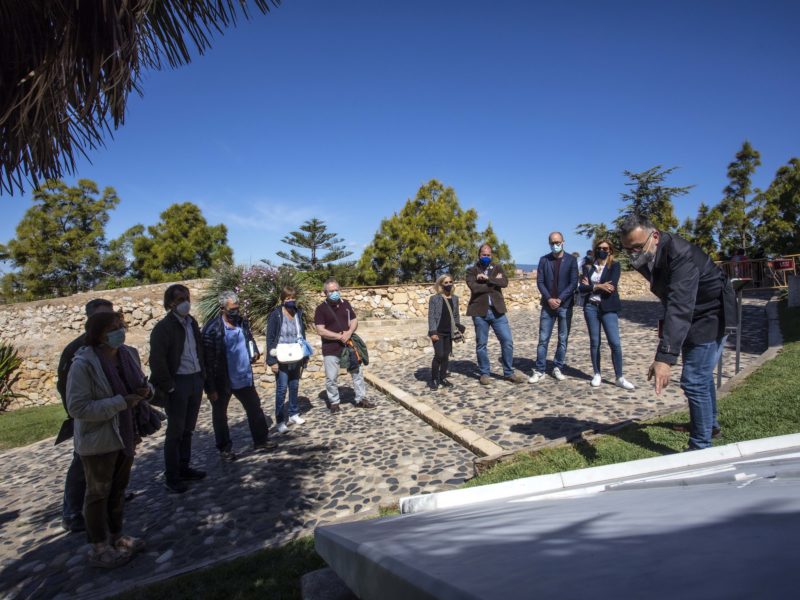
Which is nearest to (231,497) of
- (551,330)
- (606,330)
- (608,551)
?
(608,551)

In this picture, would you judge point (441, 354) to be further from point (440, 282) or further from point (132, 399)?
point (132, 399)

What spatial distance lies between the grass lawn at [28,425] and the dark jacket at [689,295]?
9.82m

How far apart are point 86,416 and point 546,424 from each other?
4288mm

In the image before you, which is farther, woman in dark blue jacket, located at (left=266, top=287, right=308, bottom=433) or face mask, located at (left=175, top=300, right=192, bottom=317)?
Result: woman in dark blue jacket, located at (left=266, top=287, right=308, bottom=433)

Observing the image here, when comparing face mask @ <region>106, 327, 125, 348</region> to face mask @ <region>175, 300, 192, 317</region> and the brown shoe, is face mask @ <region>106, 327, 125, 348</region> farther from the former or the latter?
the brown shoe

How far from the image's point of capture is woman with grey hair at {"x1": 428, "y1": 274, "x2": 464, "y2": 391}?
6793 mm

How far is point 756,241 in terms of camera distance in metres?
26.6

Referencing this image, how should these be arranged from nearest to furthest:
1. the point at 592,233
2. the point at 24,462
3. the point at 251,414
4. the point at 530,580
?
the point at 530,580 < the point at 251,414 < the point at 24,462 < the point at 592,233

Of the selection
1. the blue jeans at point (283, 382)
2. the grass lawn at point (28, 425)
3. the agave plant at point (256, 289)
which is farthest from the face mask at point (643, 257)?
the agave plant at point (256, 289)

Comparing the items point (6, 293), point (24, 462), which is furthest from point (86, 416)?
point (6, 293)

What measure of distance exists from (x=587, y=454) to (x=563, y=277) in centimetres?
323

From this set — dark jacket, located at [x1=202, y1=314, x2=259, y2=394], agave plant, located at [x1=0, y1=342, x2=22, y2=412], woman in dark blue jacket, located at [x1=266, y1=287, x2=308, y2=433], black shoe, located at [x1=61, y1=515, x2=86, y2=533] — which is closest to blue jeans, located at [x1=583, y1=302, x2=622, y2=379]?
woman in dark blue jacket, located at [x1=266, y1=287, x2=308, y2=433]

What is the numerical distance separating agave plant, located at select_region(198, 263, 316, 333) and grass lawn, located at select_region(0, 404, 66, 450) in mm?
4141

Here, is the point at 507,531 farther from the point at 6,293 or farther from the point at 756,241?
the point at 6,293
